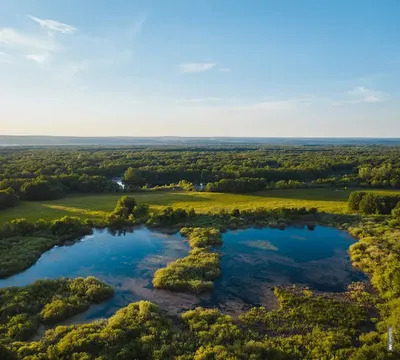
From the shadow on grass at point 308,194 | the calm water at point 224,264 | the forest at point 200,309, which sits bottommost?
the calm water at point 224,264

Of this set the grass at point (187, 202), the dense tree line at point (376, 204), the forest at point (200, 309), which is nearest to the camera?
the forest at point (200, 309)

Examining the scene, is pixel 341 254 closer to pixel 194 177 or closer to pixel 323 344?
pixel 323 344

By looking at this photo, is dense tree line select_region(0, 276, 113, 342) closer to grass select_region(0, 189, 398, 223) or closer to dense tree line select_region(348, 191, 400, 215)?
grass select_region(0, 189, 398, 223)

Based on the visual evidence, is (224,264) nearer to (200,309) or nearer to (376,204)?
(200,309)

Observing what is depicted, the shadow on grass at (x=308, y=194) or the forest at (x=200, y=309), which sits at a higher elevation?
the shadow on grass at (x=308, y=194)

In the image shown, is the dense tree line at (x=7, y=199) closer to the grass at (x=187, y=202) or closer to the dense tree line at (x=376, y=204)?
the grass at (x=187, y=202)

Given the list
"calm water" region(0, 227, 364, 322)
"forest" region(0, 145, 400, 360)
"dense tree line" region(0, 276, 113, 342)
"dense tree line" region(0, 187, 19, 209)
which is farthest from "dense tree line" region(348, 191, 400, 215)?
"dense tree line" region(0, 187, 19, 209)

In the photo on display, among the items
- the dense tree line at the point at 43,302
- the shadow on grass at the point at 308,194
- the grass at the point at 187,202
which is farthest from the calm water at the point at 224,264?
the shadow on grass at the point at 308,194
